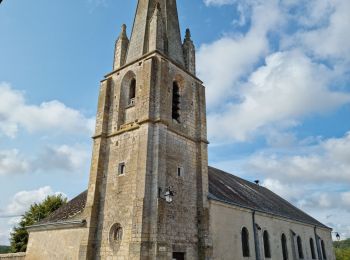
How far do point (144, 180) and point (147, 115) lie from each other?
3.10 meters

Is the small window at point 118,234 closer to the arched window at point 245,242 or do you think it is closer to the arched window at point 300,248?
the arched window at point 245,242

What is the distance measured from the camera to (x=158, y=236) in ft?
38.5

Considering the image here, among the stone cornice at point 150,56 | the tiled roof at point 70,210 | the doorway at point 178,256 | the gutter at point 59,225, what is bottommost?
the doorway at point 178,256

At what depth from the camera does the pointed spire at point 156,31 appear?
642 inches

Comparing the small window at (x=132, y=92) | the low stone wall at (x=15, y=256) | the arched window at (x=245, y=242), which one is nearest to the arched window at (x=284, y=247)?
the arched window at (x=245, y=242)

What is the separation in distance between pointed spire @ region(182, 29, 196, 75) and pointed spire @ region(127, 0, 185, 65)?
368 mm

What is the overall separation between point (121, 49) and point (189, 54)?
4.18m

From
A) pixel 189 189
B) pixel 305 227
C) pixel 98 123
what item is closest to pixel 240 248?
pixel 189 189

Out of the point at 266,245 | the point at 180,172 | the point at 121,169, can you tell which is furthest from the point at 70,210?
the point at 266,245

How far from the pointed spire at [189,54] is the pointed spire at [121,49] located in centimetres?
365

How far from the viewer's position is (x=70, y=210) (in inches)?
655

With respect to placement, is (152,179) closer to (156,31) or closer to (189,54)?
(156,31)

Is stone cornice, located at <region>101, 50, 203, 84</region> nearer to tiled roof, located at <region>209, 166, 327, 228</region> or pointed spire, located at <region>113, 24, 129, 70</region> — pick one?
pointed spire, located at <region>113, 24, 129, 70</region>

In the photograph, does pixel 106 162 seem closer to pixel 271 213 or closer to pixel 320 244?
pixel 271 213
